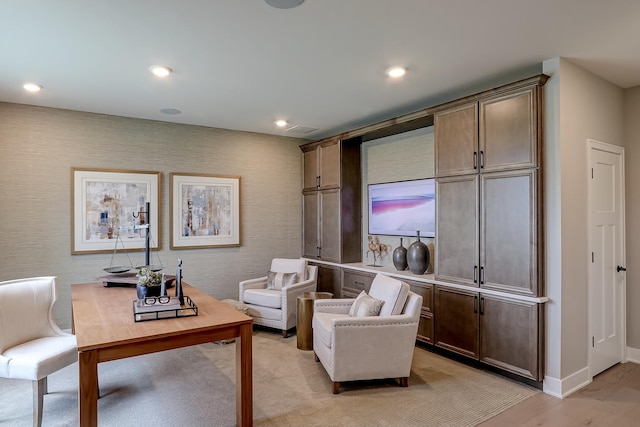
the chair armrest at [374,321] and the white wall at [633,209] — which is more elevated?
the white wall at [633,209]

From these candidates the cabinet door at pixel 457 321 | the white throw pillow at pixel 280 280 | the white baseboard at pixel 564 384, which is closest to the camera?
the white baseboard at pixel 564 384

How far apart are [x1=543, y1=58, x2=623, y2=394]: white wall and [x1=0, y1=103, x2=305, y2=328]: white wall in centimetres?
373

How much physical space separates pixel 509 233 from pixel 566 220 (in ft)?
1.39

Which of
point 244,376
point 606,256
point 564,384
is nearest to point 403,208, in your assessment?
point 606,256

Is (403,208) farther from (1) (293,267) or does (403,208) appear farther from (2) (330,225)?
(1) (293,267)

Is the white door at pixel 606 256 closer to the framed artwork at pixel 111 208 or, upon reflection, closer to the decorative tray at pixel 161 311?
the decorative tray at pixel 161 311

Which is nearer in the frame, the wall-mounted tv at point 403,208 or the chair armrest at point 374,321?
the chair armrest at point 374,321

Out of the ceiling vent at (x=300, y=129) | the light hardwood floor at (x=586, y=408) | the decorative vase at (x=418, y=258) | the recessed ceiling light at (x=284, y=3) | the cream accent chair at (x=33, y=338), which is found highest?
the ceiling vent at (x=300, y=129)

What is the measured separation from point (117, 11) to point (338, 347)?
2744 millimetres

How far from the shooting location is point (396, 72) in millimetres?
3359

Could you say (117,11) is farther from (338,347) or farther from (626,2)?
(626,2)

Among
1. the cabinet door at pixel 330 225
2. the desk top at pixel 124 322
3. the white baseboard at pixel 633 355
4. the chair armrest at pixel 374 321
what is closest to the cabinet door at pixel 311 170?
the cabinet door at pixel 330 225

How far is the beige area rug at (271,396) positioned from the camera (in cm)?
269

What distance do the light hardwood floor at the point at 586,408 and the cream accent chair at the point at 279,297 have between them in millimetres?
2466
